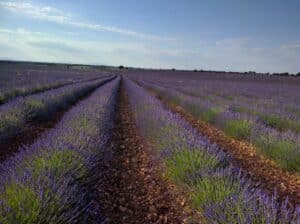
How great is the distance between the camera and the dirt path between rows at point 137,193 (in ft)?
12.9

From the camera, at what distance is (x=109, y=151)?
6547 mm

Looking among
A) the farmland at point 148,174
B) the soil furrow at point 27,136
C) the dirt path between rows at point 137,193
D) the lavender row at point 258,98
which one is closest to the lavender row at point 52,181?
the farmland at point 148,174

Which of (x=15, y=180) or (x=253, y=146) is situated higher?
(x=15, y=180)

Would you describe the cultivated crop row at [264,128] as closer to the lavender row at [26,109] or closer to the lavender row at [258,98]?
the lavender row at [258,98]

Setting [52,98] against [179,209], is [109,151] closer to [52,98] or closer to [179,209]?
[179,209]

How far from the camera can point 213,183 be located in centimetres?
355

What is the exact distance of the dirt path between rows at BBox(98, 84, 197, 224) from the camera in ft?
12.9

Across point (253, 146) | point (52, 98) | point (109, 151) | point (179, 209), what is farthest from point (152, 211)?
point (52, 98)

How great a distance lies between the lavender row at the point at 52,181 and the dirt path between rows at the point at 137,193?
0.32 meters

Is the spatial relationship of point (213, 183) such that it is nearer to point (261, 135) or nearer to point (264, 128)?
point (261, 135)

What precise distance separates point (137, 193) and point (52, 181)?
1696mm

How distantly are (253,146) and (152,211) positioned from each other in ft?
12.7

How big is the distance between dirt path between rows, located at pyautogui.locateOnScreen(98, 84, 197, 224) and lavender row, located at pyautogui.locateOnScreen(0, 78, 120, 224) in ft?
1.05

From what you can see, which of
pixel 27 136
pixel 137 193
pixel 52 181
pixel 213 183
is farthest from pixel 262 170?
pixel 27 136
